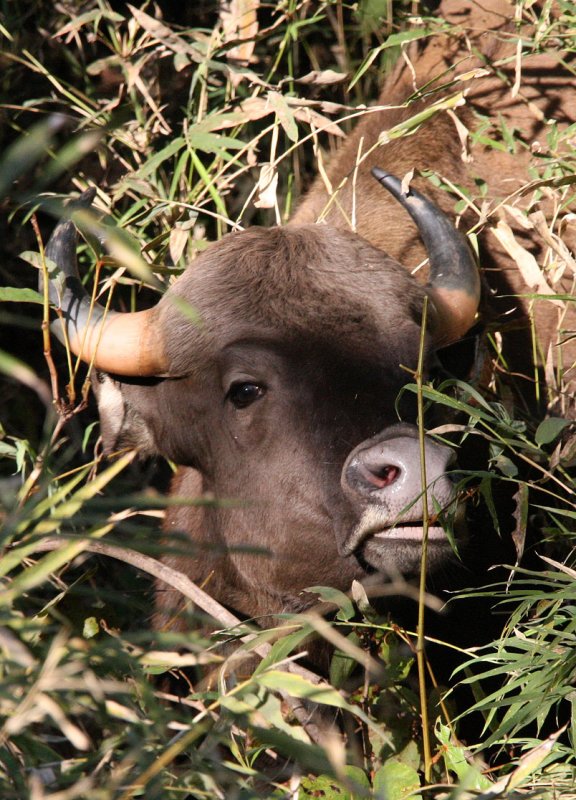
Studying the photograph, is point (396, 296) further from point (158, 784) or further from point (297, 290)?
point (158, 784)

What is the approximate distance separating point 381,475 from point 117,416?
1.36m

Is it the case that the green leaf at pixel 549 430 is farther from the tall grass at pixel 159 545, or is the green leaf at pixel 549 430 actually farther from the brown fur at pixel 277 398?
the brown fur at pixel 277 398

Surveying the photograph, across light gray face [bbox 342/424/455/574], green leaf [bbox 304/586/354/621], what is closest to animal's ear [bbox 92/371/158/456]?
light gray face [bbox 342/424/455/574]

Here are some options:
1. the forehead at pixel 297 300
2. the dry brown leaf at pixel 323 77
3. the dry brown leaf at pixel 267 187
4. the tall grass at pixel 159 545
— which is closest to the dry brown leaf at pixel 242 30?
the tall grass at pixel 159 545

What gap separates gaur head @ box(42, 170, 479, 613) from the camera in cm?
311

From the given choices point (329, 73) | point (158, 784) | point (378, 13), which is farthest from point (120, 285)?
point (158, 784)

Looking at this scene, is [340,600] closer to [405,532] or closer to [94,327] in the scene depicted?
[405,532]

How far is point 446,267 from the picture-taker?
4.01 meters

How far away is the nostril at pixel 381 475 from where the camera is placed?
2.96m

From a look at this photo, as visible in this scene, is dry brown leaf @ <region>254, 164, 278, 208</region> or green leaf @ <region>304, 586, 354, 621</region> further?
dry brown leaf @ <region>254, 164, 278, 208</region>

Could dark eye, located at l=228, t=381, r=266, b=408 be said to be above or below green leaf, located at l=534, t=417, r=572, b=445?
below

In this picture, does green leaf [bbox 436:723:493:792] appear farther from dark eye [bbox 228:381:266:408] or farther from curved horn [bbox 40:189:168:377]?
curved horn [bbox 40:189:168:377]

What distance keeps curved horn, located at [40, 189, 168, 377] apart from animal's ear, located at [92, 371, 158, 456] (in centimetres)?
13

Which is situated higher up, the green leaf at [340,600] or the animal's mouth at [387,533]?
the green leaf at [340,600]
